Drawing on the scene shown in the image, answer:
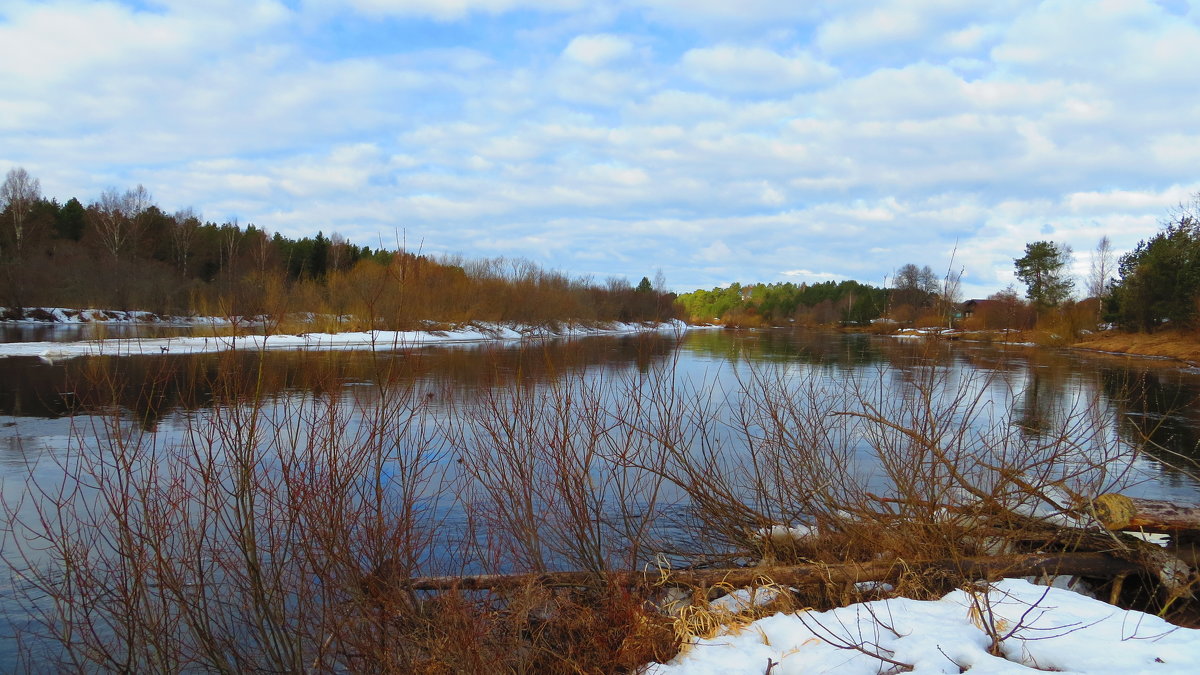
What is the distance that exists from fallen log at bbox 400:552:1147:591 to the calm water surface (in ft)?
3.27

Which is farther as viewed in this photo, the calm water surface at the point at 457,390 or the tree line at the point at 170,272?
the tree line at the point at 170,272

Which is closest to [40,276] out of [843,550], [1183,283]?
[843,550]

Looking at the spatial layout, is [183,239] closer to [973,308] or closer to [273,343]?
[273,343]

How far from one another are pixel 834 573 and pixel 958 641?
1.29m

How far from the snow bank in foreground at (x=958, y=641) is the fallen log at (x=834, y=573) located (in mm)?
420

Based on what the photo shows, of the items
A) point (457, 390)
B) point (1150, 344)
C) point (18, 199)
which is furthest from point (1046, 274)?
point (18, 199)

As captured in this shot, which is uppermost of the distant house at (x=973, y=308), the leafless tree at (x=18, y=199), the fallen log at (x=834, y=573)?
the leafless tree at (x=18, y=199)

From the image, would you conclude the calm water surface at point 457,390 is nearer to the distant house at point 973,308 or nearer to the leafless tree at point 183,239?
the distant house at point 973,308

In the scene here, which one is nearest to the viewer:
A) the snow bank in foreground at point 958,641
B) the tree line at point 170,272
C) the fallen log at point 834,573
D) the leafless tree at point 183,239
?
the snow bank in foreground at point 958,641

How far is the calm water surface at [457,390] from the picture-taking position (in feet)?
17.9

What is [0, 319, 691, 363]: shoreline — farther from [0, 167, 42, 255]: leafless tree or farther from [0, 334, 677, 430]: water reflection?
[0, 167, 42, 255]: leafless tree

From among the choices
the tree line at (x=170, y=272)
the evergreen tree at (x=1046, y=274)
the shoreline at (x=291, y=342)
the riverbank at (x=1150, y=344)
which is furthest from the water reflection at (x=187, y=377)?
the evergreen tree at (x=1046, y=274)

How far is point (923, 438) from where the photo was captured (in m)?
5.67

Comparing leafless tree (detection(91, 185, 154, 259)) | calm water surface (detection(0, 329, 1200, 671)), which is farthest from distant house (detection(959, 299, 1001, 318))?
leafless tree (detection(91, 185, 154, 259))
